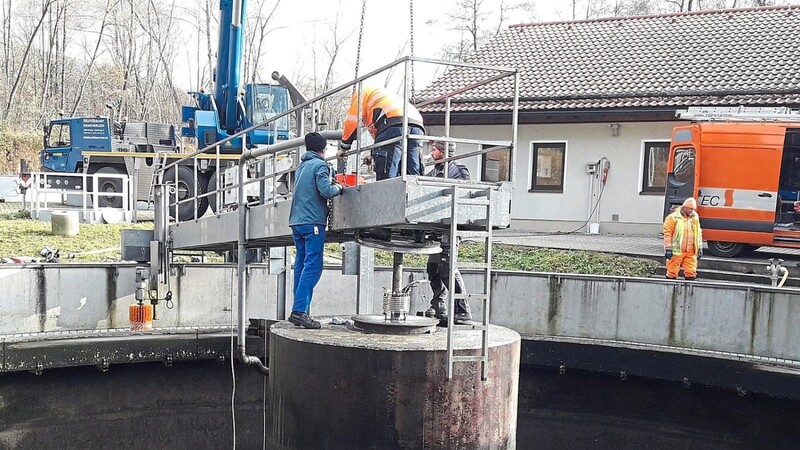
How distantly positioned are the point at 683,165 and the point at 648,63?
21.2ft

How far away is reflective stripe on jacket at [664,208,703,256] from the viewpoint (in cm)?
1234

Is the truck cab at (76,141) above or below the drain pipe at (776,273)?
above

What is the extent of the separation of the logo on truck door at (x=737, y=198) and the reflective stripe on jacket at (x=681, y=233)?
2.35 m

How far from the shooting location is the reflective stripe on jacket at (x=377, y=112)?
6586mm

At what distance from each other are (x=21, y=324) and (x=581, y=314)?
24.7 feet

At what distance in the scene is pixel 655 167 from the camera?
18859 millimetres

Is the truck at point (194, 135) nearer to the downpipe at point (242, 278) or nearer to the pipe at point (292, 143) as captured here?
the downpipe at point (242, 278)

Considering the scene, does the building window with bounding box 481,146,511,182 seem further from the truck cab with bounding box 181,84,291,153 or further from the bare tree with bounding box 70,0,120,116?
the bare tree with bounding box 70,0,120,116

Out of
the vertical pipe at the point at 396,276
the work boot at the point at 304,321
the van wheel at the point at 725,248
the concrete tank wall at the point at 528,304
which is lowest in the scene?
the concrete tank wall at the point at 528,304

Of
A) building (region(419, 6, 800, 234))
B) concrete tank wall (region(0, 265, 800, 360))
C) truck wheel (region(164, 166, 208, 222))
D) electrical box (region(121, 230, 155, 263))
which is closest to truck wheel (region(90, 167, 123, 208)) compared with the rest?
truck wheel (region(164, 166, 208, 222))

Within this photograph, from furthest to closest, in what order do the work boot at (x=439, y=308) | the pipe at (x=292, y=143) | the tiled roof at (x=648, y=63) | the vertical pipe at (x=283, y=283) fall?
the tiled roof at (x=648, y=63), the vertical pipe at (x=283, y=283), the work boot at (x=439, y=308), the pipe at (x=292, y=143)

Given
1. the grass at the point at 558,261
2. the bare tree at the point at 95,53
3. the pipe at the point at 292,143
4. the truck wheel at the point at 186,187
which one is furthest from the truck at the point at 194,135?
the bare tree at the point at 95,53

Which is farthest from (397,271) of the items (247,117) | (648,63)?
(648,63)

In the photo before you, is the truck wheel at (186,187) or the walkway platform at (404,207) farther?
the truck wheel at (186,187)
